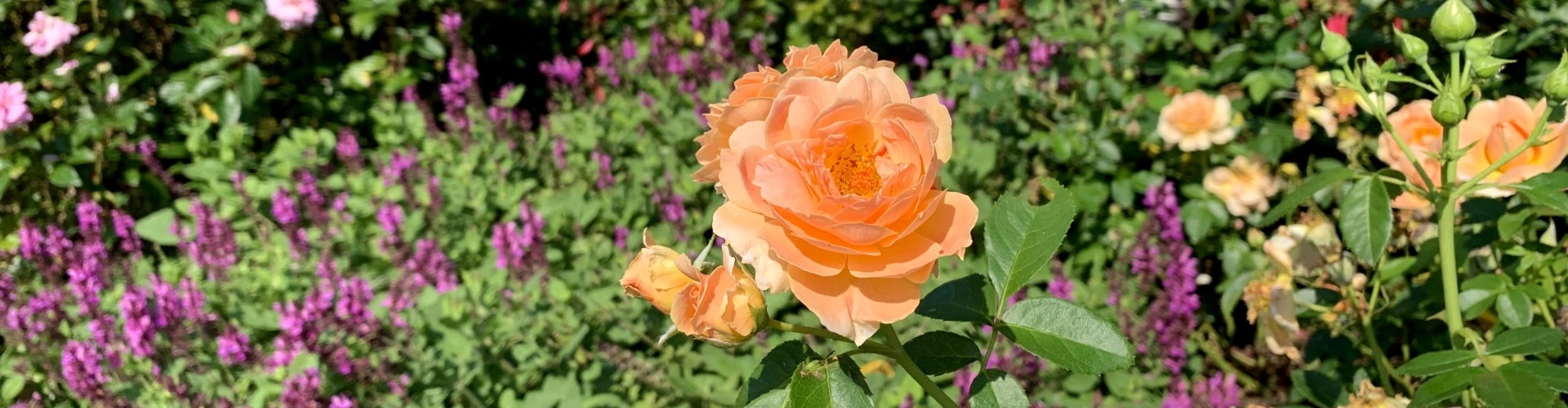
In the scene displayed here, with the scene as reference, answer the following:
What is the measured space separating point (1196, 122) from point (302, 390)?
6.02 feet

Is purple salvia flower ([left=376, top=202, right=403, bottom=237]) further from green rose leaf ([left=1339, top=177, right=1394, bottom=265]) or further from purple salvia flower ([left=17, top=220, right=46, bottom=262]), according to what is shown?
green rose leaf ([left=1339, top=177, right=1394, bottom=265])

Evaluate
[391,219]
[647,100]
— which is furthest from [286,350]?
[647,100]

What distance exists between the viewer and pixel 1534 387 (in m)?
0.69

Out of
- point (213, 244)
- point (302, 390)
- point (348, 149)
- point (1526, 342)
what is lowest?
point (348, 149)

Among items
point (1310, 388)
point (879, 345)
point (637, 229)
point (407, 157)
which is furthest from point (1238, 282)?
point (407, 157)

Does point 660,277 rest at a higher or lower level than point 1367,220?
higher

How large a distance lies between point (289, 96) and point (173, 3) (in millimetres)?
470

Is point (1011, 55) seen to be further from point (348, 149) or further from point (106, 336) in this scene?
point (106, 336)

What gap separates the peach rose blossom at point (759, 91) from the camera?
1.95 feet

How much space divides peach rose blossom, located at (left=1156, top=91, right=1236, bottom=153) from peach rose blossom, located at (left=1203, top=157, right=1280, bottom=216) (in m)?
0.06

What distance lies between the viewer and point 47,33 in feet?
9.29

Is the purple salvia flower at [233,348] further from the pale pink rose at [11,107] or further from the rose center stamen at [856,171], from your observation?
the rose center stamen at [856,171]

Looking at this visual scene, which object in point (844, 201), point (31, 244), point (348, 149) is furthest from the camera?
point (348, 149)

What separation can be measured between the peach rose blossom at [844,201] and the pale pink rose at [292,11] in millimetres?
2833
